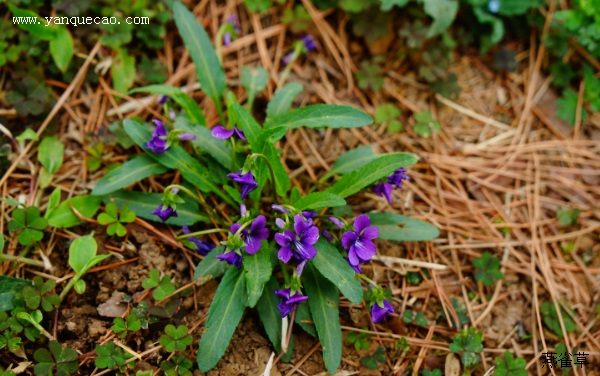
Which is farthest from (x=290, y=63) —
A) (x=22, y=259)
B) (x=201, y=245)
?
(x=22, y=259)

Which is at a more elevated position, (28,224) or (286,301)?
(28,224)

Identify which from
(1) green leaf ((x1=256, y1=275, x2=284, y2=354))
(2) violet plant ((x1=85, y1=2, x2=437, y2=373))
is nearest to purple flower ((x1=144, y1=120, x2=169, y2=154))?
(2) violet plant ((x1=85, y1=2, x2=437, y2=373))

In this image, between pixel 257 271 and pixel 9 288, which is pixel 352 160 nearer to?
pixel 257 271

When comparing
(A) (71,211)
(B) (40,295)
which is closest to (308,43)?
(A) (71,211)

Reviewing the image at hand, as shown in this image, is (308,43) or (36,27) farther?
(308,43)

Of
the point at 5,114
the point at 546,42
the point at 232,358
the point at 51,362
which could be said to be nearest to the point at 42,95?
the point at 5,114

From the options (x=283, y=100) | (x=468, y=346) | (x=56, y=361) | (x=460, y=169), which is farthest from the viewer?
(x=460, y=169)

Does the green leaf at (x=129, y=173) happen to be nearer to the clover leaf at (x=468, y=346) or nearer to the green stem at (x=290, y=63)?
the green stem at (x=290, y=63)

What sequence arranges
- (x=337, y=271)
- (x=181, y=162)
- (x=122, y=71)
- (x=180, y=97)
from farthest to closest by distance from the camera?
(x=122, y=71) < (x=180, y=97) < (x=181, y=162) < (x=337, y=271)

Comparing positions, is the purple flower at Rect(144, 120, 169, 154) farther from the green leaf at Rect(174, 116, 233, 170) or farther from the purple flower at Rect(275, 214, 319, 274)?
the purple flower at Rect(275, 214, 319, 274)

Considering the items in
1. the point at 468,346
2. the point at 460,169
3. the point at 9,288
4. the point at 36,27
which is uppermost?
the point at 36,27
